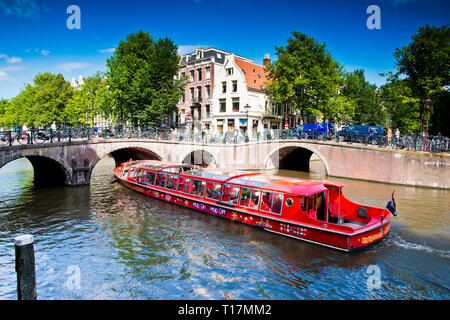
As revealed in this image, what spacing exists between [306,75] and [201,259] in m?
35.1

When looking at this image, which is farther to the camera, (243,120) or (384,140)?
(243,120)

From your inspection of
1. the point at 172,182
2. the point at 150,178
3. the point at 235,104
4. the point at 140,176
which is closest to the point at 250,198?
the point at 172,182

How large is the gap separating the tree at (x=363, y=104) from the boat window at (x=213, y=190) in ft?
139

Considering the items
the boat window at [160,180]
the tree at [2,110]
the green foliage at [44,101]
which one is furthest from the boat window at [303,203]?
the tree at [2,110]

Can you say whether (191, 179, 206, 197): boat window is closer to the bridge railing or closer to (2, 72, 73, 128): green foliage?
the bridge railing

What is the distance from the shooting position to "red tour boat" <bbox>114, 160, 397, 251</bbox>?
11930mm

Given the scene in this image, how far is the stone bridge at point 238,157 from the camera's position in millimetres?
23766

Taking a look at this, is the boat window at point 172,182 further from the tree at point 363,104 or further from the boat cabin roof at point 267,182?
the tree at point 363,104

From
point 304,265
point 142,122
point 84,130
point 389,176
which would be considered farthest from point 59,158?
point 389,176

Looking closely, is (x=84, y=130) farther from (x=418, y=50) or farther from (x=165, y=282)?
(x=418, y=50)

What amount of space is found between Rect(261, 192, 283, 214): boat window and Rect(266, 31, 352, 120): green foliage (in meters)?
29.0

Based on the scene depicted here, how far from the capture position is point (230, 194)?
16.2m

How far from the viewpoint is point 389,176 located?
2720cm
